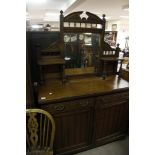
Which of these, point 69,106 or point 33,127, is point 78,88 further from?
point 33,127

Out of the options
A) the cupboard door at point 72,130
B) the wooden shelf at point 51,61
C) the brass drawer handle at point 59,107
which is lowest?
the cupboard door at point 72,130

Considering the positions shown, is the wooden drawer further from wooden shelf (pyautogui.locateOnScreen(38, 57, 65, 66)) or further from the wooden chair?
wooden shelf (pyautogui.locateOnScreen(38, 57, 65, 66))

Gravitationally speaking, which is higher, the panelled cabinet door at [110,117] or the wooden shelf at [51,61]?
the wooden shelf at [51,61]

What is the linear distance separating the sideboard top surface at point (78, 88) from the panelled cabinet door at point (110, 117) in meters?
0.11

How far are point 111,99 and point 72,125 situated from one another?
0.55 metres

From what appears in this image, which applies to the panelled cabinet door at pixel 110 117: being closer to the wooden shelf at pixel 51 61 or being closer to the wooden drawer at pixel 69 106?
the wooden drawer at pixel 69 106

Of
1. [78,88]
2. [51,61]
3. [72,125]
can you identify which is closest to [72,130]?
[72,125]

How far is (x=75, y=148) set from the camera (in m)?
1.96

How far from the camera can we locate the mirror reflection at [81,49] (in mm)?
2010

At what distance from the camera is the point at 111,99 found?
1.95 metres

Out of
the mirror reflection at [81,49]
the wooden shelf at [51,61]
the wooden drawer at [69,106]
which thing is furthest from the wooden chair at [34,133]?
the mirror reflection at [81,49]
